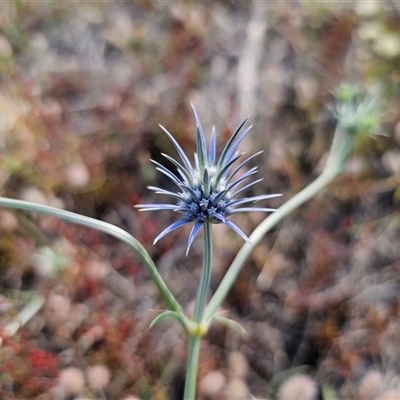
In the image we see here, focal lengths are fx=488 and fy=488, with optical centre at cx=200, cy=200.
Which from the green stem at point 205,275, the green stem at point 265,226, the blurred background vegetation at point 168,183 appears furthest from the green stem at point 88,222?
the blurred background vegetation at point 168,183

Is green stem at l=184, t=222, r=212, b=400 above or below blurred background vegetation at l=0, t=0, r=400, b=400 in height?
below

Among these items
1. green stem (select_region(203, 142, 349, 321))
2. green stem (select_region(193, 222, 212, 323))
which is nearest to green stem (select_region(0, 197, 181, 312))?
green stem (select_region(193, 222, 212, 323))

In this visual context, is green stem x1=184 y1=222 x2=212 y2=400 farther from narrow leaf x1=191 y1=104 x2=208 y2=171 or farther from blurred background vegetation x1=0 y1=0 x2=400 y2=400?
blurred background vegetation x1=0 y1=0 x2=400 y2=400

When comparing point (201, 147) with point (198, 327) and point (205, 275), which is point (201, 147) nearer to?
point (205, 275)

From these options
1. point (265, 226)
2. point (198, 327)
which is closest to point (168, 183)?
point (265, 226)

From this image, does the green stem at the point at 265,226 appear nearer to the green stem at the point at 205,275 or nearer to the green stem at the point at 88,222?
the green stem at the point at 205,275

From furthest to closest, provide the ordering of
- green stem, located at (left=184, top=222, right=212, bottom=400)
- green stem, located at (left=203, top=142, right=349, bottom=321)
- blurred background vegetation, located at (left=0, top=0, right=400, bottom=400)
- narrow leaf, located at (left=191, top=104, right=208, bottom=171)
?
blurred background vegetation, located at (left=0, top=0, right=400, bottom=400)
green stem, located at (left=203, top=142, right=349, bottom=321)
green stem, located at (left=184, top=222, right=212, bottom=400)
narrow leaf, located at (left=191, top=104, right=208, bottom=171)

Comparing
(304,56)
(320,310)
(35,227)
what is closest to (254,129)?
(304,56)
